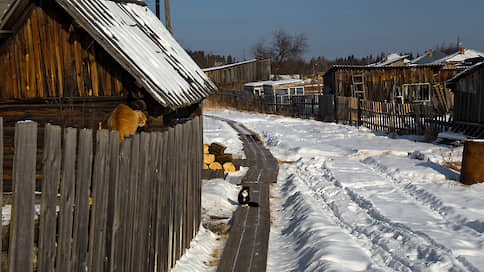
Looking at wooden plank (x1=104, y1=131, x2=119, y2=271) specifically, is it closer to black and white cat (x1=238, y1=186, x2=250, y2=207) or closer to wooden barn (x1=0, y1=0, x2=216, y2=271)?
wooden barn (x1=0, y1=0, x2=216, y2=271)

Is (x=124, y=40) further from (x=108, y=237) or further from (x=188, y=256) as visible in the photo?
(x=108, y=237)

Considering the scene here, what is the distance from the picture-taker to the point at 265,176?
12.0 metres

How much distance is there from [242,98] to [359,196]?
119ft

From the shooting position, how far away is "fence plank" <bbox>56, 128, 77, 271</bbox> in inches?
109

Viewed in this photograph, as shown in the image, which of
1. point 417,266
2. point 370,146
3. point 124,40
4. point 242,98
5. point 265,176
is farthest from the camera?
point 242,98

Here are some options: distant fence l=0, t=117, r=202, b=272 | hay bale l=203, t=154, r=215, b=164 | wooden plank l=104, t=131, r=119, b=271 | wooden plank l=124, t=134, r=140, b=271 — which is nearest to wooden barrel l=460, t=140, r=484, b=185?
hay bale l=203, t=154, r=215, b=164

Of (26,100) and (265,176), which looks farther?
(265,176)

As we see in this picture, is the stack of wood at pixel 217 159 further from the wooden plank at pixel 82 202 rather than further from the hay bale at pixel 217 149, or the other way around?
the wooden plank at pixel 82 202

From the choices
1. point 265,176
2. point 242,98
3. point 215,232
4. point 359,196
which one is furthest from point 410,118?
point 242,98

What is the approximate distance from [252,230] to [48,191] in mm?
4913

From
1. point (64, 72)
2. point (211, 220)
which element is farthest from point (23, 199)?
point (64, 72)

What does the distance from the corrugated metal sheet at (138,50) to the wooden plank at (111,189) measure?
3.84 m

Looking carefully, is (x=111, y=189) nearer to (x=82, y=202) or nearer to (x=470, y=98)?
(x=82, y=202)

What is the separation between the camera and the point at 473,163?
10.1 m
